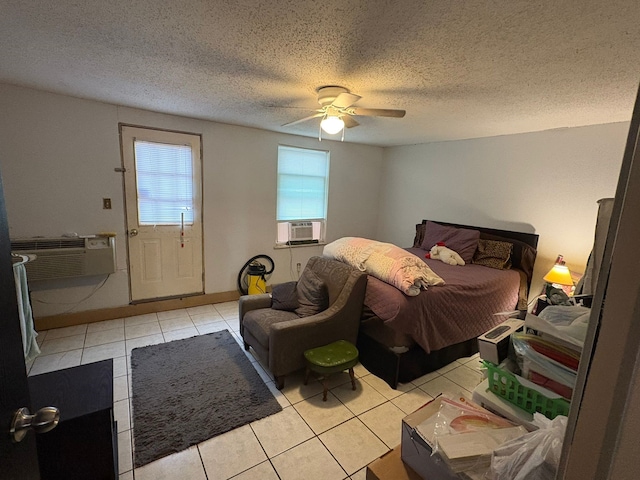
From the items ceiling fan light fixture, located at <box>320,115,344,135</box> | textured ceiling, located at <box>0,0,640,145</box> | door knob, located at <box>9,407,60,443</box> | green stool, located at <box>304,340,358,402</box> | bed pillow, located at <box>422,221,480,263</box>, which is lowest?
green stool, located at <box>304,340,358,402</box>

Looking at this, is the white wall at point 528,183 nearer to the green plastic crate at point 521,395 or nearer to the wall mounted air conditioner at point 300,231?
the wall mounted air conditioner at point 300,231

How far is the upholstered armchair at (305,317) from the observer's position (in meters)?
2.23

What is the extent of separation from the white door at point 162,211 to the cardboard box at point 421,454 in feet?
10.8

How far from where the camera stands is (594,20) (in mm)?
1314

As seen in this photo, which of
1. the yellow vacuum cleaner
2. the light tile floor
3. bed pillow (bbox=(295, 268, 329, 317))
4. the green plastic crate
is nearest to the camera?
the green plastic crate

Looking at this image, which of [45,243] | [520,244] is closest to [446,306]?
[520,244]

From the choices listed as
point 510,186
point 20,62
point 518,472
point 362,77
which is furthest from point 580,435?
point 510,186

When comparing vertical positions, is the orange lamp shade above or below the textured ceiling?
below

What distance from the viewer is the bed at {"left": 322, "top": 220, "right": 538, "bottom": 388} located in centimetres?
232

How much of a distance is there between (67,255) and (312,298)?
2.50 metres

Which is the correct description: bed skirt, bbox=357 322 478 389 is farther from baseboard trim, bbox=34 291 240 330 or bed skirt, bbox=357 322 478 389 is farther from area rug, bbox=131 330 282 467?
baseboard trim, bbox=34 291 240 330

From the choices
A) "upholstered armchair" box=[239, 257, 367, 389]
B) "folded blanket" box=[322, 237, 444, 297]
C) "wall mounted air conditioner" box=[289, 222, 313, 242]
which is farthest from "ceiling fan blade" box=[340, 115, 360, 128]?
"wall mounted air conditioner" box=[289, 222, 313, 242]

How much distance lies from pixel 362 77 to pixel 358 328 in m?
2.00

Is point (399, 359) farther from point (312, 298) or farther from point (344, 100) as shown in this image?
point (344, 100)
